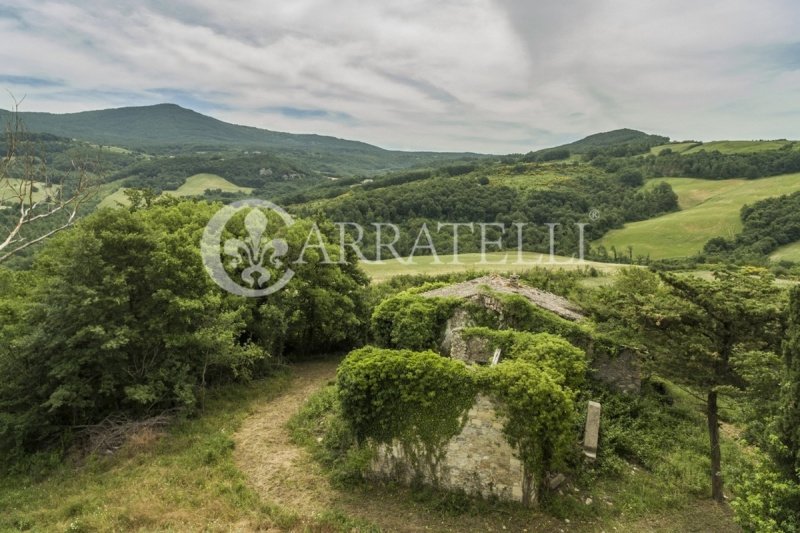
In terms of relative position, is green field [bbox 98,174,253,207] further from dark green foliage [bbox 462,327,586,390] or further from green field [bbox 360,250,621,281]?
dark green foliage [bbox 462,327,586,390]

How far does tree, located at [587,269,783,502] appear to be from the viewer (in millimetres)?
11250

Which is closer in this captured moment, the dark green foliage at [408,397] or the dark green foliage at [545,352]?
the dark green foliage at [408,397]

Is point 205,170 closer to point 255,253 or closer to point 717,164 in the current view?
point 255,253

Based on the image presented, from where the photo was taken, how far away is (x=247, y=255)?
24.8 m

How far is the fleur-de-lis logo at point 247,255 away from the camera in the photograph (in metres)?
22.2

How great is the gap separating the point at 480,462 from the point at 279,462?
6392mm

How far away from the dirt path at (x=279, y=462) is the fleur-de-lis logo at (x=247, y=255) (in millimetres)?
6732

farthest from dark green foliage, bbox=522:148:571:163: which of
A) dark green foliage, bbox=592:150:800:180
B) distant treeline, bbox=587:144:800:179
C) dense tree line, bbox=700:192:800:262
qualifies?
dense tree line, bbox=700:192:800:262

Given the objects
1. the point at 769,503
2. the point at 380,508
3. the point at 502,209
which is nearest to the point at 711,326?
the point at 769,503

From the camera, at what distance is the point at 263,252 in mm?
25250

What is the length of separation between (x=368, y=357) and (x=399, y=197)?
7430 centimetres

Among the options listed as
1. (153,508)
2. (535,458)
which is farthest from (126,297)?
(535,458)

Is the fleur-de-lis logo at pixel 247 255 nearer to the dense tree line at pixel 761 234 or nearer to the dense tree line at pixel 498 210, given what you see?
the dense tree line at pixel 498 210

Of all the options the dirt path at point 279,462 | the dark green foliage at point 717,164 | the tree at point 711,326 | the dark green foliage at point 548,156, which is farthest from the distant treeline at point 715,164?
the dirt path at point 279,462
